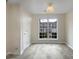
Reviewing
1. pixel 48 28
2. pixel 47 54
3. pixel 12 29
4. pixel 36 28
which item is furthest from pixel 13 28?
pixel 48 28

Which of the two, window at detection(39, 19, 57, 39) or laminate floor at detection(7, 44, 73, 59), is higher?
window at detection(39, 19, 57, 39)

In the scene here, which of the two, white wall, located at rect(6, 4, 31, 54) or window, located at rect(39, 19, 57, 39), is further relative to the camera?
window, located at rect(39, 19, 57, 39)

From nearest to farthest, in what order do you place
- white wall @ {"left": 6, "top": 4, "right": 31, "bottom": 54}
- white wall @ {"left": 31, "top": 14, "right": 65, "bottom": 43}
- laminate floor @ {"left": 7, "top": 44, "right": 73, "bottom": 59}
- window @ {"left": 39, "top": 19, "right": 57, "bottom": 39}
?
1. laminate floor @ {"left": 7, "top": 44, "right": 73, "bottom": 59}
2. white wall @ {"left": 6, "top": 4, "right": 31, "bottom": 54}
3. white wall @ {"left": 31, "top": 14, "right": 65, "bottom": 43}
4. window @ {"left": 39, "top": 19, "right": 57, "bottom": 39}

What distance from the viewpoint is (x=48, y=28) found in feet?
30.9

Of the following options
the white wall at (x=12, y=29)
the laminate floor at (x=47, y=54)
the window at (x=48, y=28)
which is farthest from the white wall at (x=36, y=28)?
the white wall at (x=12, y=29)

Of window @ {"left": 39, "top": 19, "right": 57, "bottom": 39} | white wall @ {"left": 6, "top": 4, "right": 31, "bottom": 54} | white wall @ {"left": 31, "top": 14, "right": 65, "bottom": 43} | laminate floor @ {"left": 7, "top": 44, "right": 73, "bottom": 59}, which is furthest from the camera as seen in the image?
window @ {"left": 39, "top": 19, "right": 57, "bottom": 39}

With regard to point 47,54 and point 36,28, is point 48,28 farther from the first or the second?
point 47,54

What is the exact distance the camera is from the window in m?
9.39

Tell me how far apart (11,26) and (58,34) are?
4967 mm

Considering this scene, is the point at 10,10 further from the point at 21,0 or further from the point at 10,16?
the point at 21,0

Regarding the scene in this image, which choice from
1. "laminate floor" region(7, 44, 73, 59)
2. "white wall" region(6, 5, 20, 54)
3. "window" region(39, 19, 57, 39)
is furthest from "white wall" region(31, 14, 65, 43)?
"white wall" region(6, 5, 20, 54)

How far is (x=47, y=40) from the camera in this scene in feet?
30.5

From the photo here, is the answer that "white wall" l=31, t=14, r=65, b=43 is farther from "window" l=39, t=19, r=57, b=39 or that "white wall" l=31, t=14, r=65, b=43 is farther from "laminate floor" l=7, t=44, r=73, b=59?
"laminate floor" l=7, t=44, r=73, b=59

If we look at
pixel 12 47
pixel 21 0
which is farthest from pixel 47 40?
pixel 21 0
